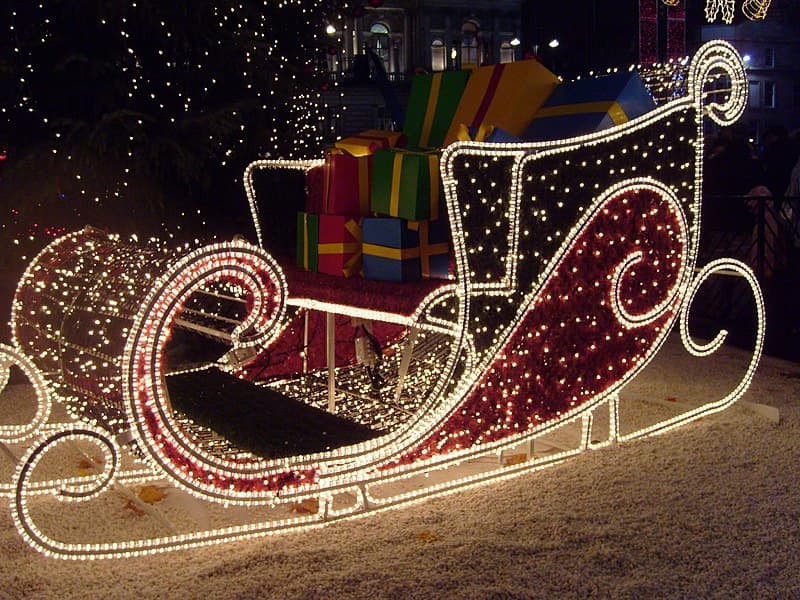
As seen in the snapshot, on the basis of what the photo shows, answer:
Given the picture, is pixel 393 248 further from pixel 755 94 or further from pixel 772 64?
pixel 772 64

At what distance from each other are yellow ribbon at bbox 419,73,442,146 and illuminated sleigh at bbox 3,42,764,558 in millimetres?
1027

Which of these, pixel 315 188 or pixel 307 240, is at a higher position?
pixel 315 188

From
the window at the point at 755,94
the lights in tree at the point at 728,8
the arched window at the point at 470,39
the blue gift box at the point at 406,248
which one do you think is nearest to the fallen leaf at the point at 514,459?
the blue gift box at the point at 406,248

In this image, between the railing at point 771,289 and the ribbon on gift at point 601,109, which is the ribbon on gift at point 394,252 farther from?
the railing at point 771,289

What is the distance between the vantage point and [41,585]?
9.64 ft

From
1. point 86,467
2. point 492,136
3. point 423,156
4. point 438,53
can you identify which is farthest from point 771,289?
point 438,53

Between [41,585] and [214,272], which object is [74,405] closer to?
[41,585]

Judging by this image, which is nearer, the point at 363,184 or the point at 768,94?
the point at 363,184

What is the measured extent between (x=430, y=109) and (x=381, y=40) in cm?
4503

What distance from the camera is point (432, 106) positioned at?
4.40 m

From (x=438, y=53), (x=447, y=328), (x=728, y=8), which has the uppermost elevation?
(x=438, y=53)

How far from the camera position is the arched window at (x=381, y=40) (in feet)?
155

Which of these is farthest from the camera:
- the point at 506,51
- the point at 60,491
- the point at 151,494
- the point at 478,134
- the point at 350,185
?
the point at 506,51

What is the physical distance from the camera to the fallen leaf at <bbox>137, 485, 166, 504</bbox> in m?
3.74
